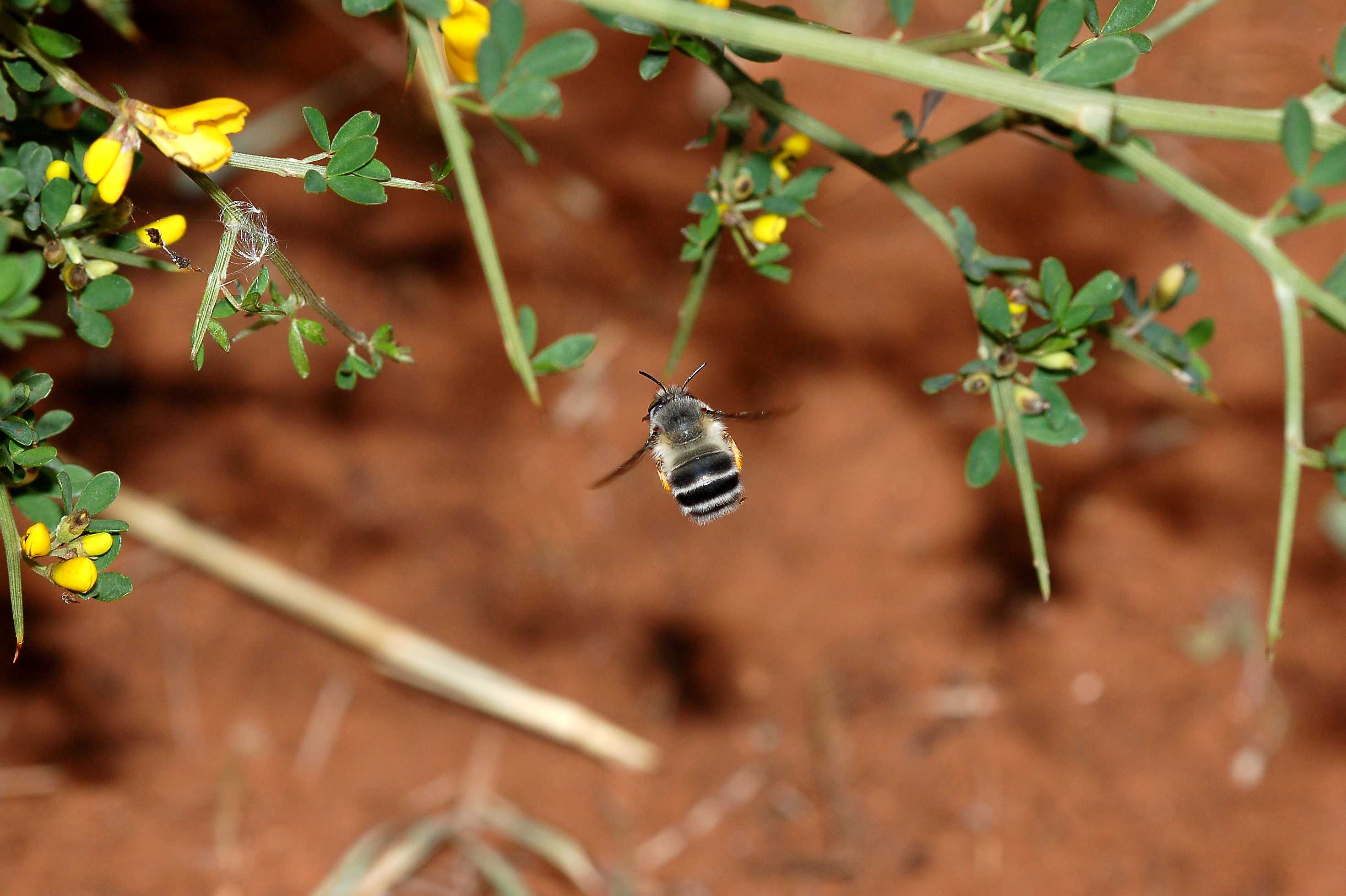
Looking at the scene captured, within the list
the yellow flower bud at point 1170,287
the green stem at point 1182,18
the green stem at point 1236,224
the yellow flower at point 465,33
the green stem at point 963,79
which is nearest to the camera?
the green stem at point 963,79

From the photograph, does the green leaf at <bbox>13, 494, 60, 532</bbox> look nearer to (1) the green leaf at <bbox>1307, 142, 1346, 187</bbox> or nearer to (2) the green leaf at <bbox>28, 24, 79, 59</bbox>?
(2) the green leaf at <bbox>28, 24, 79, 59</bbox>

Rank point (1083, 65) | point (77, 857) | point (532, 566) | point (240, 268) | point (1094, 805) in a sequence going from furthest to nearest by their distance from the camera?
point (532, 566), point (1094, 805), point (77, 857), point (240, 268), point (1083, 65)

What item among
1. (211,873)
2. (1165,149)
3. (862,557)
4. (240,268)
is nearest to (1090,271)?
(1165,149)

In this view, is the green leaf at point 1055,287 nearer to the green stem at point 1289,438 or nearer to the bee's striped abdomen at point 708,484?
the green stem at point 1289,438

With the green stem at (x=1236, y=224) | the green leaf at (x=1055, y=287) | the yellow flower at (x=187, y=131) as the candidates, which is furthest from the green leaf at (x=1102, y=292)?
the yellow flower at (x=187, y=131)

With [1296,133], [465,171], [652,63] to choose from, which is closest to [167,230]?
[465,171]

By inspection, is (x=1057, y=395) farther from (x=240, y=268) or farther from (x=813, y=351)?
(x=813, y=351)
